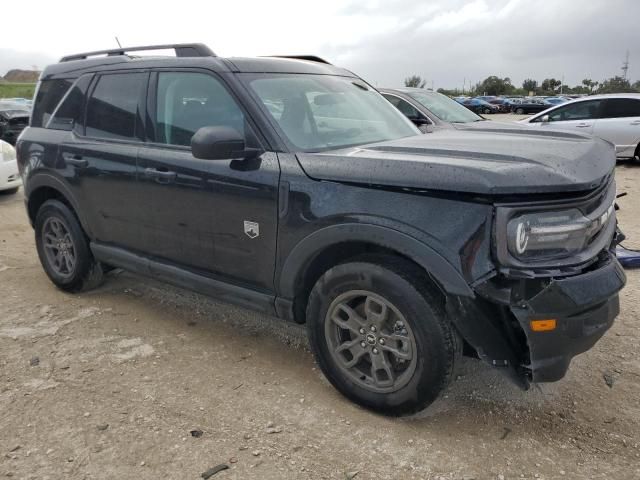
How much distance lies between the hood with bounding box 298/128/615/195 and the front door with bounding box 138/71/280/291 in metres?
0.39

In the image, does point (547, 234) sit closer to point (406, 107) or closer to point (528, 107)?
point (406, 107)

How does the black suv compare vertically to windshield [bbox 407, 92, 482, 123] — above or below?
below

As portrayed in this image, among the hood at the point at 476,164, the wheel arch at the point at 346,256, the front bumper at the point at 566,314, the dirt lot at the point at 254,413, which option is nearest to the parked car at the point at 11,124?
the dirt lot at the point at 254,413

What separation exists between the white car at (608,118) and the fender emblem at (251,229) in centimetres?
1001

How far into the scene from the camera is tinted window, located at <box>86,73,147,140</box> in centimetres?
374

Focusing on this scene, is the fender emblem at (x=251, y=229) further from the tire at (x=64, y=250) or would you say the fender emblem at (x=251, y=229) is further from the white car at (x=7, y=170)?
the white car at (x=7, y=170)

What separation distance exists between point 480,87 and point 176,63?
95549 mm

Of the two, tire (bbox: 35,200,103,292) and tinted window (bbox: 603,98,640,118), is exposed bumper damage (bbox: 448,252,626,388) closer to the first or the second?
tire (bbox: 35,200,103,292)

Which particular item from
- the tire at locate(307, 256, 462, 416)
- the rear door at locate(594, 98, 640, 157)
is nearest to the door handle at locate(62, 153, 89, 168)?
the tire at locate(307, 256, 462, 416)

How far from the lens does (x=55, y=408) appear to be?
9.53 feet

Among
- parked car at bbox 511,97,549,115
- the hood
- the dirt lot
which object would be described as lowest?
the dirt lot

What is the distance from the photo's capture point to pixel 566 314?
2.31 metres

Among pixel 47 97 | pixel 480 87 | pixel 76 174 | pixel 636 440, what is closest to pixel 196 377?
pixel 76 174

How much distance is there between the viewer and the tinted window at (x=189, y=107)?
3229mm
